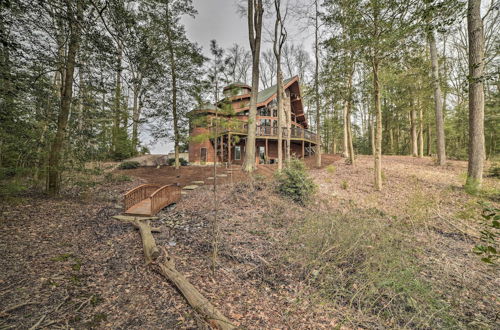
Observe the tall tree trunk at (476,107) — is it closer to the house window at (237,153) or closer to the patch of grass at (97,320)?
the patch of grass at (97,320)

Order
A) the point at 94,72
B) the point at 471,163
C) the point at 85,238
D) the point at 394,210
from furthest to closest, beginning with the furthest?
the point at 471,163, the point at 394,210, the point at 94,72, the point at 85,238

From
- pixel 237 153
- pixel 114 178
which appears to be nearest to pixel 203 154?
pixel 237 153

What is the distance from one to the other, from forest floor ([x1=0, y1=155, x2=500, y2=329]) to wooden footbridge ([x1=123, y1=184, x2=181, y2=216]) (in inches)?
22.4

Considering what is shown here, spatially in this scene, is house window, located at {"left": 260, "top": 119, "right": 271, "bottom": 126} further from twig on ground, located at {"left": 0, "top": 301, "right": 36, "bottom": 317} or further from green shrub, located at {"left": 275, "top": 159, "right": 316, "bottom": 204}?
twig on ground, located at {"left": 0, "top": 301, "right": 36, "bottom": 317}

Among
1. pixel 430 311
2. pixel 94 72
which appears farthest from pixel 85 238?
pixel 430 311

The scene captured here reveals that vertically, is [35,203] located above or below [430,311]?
above

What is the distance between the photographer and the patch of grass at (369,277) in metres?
2.51

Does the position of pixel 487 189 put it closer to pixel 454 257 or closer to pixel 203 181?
pixel 454 257

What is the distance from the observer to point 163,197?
7.04 metres

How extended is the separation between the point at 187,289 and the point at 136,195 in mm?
A: 5405

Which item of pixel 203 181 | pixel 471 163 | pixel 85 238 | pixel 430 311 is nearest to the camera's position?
pixel 430 311

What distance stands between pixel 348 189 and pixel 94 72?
10.7 meters

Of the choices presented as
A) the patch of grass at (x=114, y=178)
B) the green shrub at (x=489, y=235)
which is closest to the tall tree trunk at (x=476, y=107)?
the green shrub at (x=489, y=235)

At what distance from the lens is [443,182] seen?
8.78m
